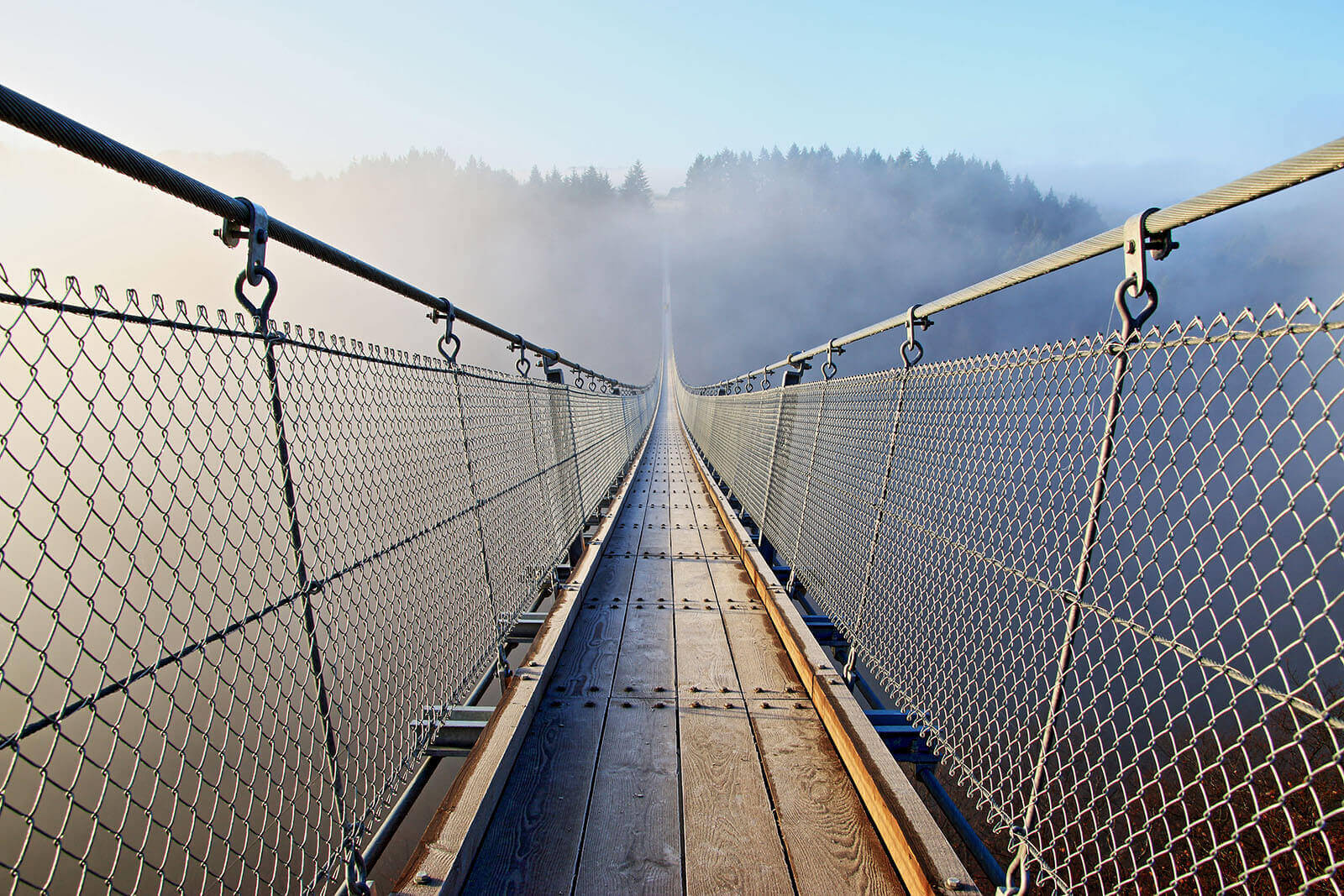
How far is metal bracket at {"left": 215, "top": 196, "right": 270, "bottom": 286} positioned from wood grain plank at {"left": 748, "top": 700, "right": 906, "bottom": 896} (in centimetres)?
219

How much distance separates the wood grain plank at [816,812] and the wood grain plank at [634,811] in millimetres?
351

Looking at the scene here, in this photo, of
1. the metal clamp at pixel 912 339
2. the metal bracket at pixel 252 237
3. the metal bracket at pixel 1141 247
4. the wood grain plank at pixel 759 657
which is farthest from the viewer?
the wood grain plank at pixel 759 657

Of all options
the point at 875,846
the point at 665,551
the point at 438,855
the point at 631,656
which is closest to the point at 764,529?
the point at 665,551

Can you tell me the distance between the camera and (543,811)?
7.00 feet

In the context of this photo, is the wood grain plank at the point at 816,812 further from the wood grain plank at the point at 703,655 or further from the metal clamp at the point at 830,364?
the metal clamp at the point at 830,364

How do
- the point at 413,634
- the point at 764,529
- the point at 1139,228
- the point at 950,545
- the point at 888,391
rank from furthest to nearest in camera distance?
the point at 764,529
the point at 888,391
the point at 413,634
the point at 950,545
the point at 1139,228

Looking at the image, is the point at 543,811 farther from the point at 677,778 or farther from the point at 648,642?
the point at 648,642

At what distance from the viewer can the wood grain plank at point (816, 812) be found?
191 centimetres

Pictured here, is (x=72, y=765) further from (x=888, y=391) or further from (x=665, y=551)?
(x=888, y=391)

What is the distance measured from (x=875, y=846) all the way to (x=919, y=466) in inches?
59.0

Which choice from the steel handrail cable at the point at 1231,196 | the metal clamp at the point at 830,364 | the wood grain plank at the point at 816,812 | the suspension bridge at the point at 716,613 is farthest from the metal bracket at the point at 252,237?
the metal clamp at the point at 830,364

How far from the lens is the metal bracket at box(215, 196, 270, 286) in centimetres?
164

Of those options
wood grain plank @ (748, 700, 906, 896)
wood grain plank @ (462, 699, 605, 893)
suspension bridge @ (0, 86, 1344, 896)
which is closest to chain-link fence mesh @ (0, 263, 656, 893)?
suspension bridge @ (0, 86, 1344, 896)

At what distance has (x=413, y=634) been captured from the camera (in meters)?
2.78
